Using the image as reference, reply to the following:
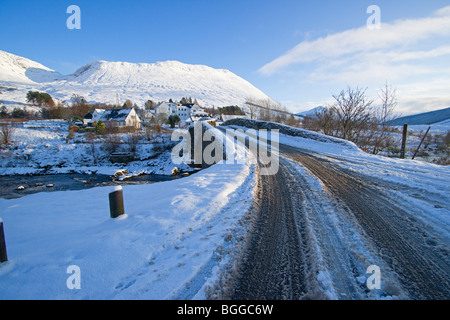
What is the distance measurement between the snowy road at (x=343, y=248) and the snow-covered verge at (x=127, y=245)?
482 millimetres

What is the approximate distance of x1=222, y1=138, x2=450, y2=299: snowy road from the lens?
2.18 m

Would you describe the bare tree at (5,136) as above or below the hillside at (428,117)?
below

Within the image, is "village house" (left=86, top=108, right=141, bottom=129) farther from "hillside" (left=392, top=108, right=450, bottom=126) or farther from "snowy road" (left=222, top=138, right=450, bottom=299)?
"hillside" (left=392, top=108, right=450, bottom=126)

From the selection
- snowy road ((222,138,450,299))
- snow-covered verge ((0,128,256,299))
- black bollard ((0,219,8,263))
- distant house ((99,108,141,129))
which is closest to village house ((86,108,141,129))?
distant house ((99,108,141,129))

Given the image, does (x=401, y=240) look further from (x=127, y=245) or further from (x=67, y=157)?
(x=67, y=157)

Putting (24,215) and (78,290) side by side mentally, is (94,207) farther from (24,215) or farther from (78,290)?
(78,290)

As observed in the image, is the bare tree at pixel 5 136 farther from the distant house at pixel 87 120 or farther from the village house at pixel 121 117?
the village house at pixel 121 117

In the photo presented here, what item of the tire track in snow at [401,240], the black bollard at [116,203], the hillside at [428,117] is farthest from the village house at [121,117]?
the hillside at [428,117]

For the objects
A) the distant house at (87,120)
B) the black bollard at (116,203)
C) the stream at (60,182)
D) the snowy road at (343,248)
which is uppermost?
the distant house at (87,120)

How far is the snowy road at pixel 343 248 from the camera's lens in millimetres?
2178

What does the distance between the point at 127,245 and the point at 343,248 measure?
3.32 metres

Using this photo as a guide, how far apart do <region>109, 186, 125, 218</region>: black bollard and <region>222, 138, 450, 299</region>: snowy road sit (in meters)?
2.82

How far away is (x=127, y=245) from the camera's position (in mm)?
2963
